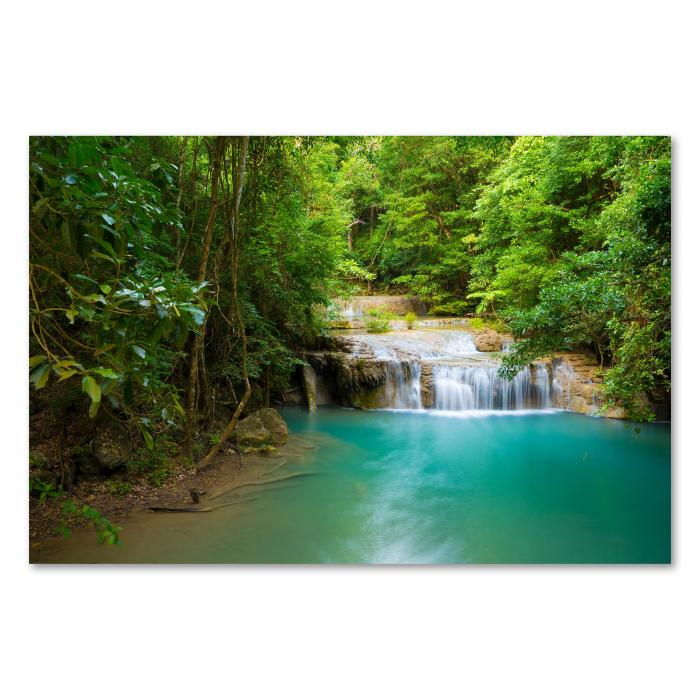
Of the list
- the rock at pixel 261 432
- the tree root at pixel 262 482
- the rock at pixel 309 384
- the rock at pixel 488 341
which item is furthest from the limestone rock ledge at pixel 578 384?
the rock at pixel 309 384

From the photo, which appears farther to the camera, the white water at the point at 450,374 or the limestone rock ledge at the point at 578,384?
the white water at the point at 450,374

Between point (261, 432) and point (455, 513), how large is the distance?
2167mm

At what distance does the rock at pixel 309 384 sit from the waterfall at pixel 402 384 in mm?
1019

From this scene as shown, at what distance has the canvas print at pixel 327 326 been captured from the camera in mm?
2023

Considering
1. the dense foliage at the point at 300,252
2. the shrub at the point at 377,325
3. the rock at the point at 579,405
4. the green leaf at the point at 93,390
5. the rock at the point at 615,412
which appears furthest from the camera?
the shrub at the point at 377,325

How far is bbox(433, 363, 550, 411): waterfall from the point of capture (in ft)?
16.7

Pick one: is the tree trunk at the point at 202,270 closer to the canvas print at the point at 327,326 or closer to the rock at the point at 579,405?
the canvas print at the point at 327,326

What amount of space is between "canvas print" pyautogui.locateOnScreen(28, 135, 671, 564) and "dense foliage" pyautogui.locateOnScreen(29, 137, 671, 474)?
0.02 m
